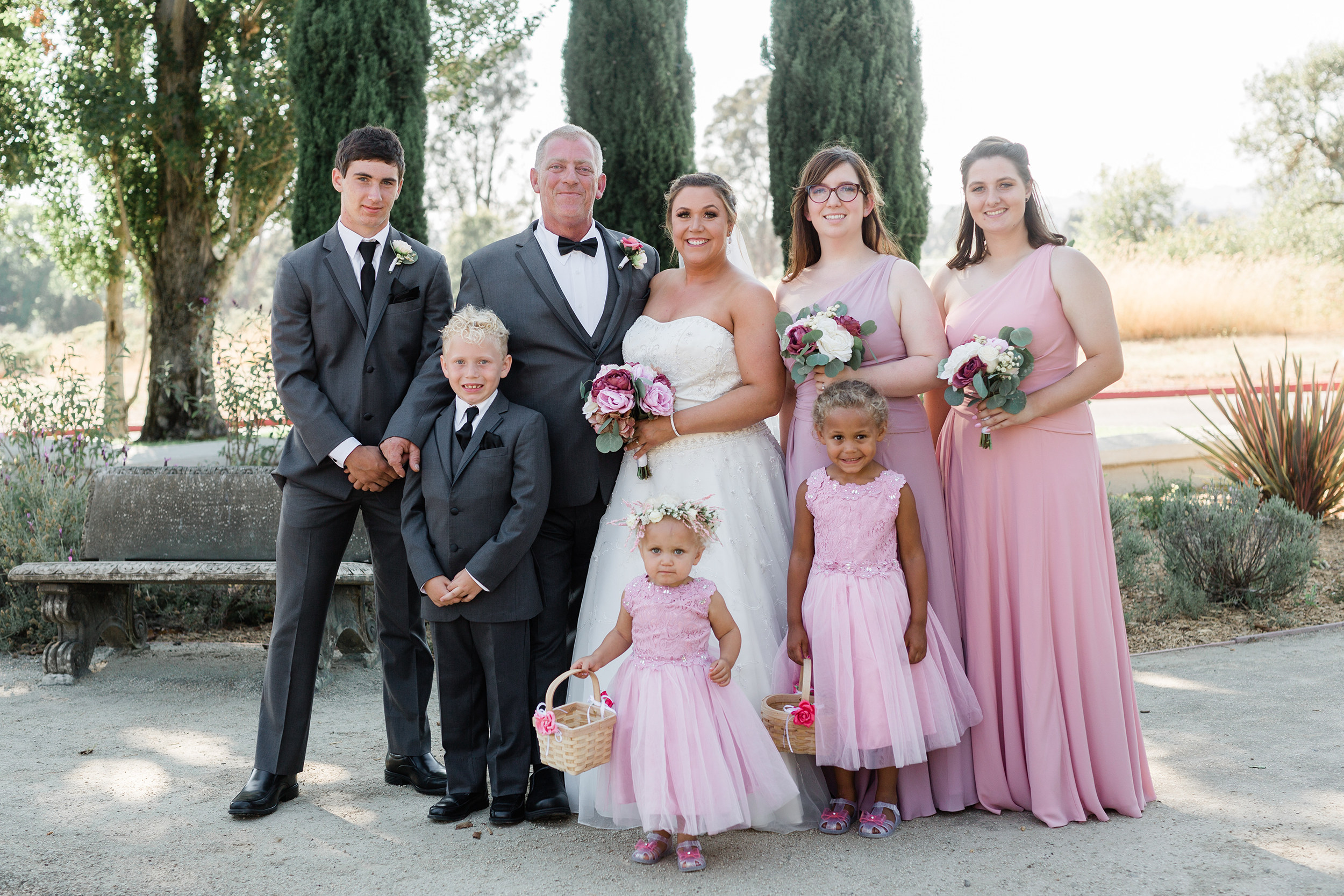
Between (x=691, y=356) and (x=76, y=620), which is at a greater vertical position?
(x=691, y=356)

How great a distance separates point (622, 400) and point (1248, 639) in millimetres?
4083

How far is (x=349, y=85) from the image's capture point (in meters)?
8.26

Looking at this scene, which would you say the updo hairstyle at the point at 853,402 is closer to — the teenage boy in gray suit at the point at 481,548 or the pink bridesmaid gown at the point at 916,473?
the pink bridesmaid gown at the point at 916,473

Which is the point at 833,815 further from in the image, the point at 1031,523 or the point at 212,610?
the point at 212,610

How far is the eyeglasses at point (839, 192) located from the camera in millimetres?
3775

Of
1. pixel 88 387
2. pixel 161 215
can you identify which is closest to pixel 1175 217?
pixel 161 215

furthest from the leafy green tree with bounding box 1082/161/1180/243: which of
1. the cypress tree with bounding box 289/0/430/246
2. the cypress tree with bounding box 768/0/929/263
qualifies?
the cypress tree with bounding box 289/0/430/246

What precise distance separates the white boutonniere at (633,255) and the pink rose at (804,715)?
1785 millimetres

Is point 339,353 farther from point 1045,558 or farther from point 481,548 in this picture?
point 1045,558


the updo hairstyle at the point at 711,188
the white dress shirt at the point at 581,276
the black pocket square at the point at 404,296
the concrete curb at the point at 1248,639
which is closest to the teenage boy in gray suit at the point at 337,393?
the black pocket square at the point at 404,296

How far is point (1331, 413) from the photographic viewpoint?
7746 millimetres

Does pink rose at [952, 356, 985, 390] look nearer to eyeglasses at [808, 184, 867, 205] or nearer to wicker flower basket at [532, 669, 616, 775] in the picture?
eyeglasses at [808, 184, 867, 205]

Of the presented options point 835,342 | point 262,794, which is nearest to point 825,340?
point 835,342

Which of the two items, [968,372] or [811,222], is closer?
[968,372]
